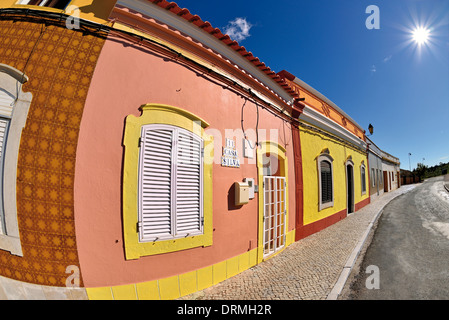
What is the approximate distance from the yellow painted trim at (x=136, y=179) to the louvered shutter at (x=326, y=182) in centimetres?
628

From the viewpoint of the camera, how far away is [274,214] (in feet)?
17.8

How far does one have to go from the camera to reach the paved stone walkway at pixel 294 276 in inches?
131

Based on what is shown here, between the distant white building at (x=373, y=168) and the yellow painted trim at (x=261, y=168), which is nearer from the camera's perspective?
the yellow painted trim at (x=261, y=168)

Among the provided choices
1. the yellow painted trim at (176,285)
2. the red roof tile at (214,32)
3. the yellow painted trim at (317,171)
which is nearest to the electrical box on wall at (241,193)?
the yellow painted trim at (176,285)

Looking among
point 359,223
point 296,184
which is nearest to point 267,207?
point 296,184

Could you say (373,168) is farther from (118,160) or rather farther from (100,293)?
(100,293)

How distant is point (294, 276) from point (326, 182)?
221 inches

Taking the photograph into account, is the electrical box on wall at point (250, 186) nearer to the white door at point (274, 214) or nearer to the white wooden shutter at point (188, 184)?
the white door at point (274, 214)

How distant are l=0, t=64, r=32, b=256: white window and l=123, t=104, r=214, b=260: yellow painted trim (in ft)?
5.35

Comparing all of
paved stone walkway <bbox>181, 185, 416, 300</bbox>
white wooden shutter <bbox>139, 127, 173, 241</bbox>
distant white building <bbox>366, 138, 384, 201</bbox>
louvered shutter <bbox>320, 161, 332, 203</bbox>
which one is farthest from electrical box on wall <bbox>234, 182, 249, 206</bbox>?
distant white building <bbox>366, 138, 384, 201</bbox>

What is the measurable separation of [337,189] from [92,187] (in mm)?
10081

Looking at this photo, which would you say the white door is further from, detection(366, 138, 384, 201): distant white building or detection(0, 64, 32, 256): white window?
detection(366, 138, 384, 201): distant white building
